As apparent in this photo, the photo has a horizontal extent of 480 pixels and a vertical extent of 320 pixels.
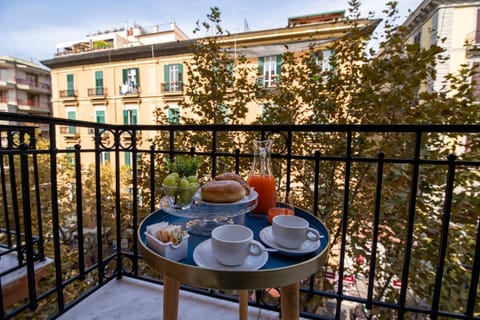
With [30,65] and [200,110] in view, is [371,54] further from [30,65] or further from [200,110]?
[30,65]

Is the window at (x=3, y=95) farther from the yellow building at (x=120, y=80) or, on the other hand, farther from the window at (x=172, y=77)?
the window at (x=172, y=77)

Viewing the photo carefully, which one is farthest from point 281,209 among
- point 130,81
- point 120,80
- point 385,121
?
point 120,80

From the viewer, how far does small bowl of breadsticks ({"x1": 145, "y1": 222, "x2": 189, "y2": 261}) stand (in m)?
0.66

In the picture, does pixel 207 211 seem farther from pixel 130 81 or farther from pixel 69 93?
pixel 69 93

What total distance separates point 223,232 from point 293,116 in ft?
9.11

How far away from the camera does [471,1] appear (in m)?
6.83

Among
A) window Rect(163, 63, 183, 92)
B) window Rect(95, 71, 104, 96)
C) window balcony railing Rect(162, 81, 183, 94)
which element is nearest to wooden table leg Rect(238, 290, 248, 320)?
window Rect(163, 63, 183, 92)

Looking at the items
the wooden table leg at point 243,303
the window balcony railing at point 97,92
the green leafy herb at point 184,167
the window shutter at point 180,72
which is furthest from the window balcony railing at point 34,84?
the wooden table leg at point 243,303

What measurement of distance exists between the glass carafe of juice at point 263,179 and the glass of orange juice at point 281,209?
0.03 metres

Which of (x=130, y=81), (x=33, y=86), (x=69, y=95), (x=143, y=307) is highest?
(x=33, y=86)

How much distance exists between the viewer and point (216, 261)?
0.63 metres

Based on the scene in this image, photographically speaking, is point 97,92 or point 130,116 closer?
point 130,116

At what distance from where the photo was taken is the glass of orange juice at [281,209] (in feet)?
2.91

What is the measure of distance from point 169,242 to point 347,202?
A: 93 centimetres
